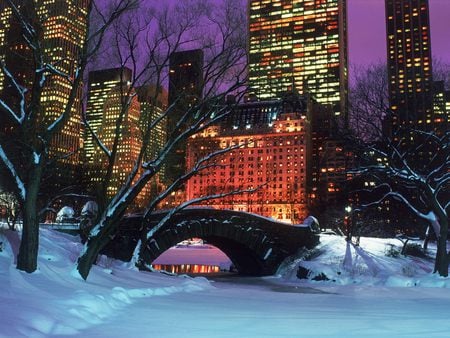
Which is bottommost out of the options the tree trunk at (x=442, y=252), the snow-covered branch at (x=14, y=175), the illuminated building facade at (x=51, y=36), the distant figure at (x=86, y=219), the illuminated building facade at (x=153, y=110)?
the tree trunk at (x=442, y=252)

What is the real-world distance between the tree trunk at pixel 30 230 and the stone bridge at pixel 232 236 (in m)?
Answer: 14.7

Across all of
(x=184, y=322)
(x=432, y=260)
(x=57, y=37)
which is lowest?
(x=432, y=260)

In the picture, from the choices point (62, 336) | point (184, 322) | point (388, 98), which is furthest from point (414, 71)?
point (62, 336)

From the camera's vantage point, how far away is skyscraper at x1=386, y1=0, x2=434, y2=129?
29.8m

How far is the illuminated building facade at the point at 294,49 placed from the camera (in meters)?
20.8

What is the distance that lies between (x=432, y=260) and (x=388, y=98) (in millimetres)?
21734

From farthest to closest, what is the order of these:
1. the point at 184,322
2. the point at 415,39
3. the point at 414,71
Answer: the point at 415,39, the point at 414,71, the point at 184,322

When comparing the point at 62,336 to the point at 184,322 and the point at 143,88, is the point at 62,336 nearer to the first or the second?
the point at 184,322

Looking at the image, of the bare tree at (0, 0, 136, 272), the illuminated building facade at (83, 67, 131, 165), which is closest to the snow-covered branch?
the bare tree at (0, 0, 136, 272)

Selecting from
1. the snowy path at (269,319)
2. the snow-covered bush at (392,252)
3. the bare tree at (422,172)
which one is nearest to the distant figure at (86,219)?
the snowy path at (269,319)

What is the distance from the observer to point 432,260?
4397 cm

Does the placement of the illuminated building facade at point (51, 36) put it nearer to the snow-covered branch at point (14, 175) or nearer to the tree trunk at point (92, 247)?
the snow-covered branch at point (14, 175)

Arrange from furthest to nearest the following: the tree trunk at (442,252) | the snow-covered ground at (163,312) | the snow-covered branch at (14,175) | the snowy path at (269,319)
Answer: the tree trunk at (442,252), the snow-covered branch at (14,175), the snowy path at (269,319), the snow-covered ground at (163,312)

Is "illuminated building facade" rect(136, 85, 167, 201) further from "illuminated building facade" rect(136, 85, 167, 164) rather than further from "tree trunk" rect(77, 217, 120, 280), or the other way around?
"tree trunk" rect(77, 217, 120, 280)
